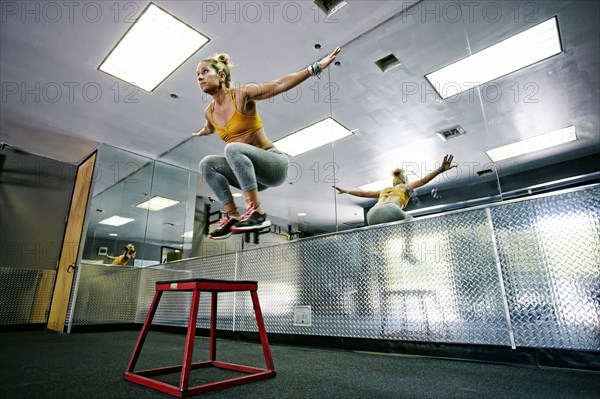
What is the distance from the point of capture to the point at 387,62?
3.43 meters

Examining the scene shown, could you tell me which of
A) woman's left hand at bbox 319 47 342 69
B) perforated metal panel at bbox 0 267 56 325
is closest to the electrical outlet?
woman's left hand at bbox 319 47 342 69

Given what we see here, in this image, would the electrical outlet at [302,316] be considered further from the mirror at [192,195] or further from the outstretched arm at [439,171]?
the outstretched arm at [439,171]

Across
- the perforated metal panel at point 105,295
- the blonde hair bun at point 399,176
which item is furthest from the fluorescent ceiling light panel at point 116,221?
the blonde hair bun at point 399,176

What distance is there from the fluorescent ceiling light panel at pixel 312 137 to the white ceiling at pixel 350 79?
4.7 inches

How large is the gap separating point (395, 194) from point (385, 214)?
0.62ft

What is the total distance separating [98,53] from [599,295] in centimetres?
483

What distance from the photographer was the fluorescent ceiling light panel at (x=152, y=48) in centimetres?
311

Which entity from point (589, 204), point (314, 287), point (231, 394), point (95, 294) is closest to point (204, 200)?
point (95, 294)

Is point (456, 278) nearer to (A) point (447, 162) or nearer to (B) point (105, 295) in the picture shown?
(A) point (447, 162)

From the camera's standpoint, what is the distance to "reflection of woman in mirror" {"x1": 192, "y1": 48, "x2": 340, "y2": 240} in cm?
187

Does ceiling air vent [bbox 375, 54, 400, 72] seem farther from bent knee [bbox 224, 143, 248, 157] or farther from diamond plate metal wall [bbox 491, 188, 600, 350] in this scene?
bent knee [bbox 224, 143, 248, 157]

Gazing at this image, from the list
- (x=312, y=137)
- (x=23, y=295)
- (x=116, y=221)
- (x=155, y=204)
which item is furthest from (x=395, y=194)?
(x=23, y=295)

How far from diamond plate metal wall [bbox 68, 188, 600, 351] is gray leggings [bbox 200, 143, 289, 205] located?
44.7 inches

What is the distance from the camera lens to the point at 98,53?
3.46 metres
